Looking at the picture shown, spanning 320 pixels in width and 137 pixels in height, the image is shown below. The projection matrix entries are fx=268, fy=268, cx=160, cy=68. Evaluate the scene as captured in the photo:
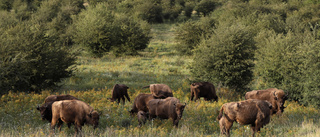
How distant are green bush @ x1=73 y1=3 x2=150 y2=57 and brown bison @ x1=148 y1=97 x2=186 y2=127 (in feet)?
71.0

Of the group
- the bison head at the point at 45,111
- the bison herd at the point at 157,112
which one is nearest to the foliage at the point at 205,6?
the bison herd at the point at 157,112

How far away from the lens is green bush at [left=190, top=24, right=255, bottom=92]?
1574cm

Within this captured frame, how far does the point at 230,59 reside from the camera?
15758mm

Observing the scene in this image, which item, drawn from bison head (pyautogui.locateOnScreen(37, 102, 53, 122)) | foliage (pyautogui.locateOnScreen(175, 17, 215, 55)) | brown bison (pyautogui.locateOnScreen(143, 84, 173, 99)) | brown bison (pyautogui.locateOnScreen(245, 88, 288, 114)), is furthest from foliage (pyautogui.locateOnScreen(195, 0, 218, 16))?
bison head (pyautogui.locateOnScreen(37, 102, 53, 122))

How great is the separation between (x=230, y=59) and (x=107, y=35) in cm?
1783

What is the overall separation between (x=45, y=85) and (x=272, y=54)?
1360 centimetres

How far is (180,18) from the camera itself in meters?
61.7

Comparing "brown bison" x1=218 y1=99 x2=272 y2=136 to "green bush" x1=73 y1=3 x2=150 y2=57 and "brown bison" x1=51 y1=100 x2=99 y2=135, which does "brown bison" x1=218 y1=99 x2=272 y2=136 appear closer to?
"brown bison" x1=51 y1=100 x2=99 y2=135

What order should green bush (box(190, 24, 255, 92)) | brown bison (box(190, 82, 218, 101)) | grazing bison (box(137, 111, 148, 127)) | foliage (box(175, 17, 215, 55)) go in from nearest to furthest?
1. grazing bison (box(137, 111, 148, 127))
2. brown bison (box(190, 82, 218, 101))
3. green bush (box(190, 24, 255, 92))
4. foliage (box(175, 17, 215, 55))

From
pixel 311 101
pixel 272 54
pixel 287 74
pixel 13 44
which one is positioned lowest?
pixel 311 101

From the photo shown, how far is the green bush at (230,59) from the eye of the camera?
1574cm

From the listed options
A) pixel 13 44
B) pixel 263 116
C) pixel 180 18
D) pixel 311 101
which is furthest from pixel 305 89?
pixel 180 18

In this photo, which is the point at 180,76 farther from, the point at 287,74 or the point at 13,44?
the point at 13,44

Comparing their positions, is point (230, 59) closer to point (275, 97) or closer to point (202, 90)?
point (202, 90)
